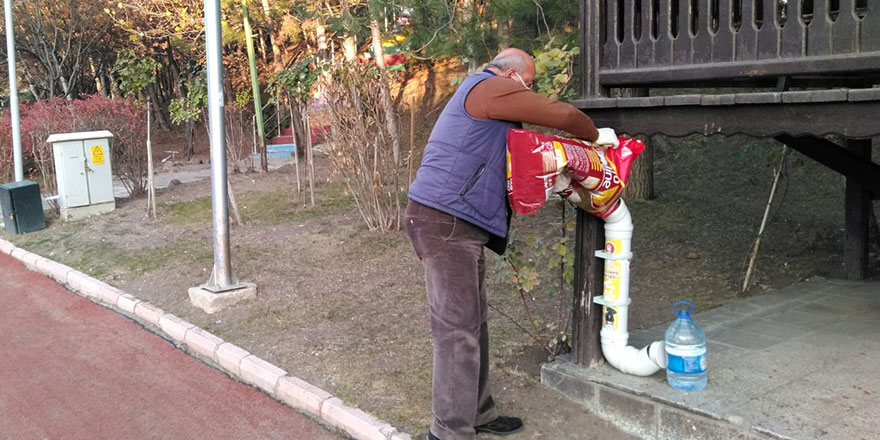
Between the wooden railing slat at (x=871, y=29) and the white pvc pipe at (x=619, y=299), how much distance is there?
1.50 metres

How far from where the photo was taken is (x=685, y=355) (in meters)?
4.23

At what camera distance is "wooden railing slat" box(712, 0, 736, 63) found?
4.13 meters

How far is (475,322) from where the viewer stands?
4.12m

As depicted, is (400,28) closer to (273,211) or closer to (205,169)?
(273,211)

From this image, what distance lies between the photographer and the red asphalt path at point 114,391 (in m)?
5.06

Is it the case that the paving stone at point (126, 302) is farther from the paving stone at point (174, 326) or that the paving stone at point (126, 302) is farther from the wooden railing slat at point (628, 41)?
the wooden railing slat at point (628, 41)

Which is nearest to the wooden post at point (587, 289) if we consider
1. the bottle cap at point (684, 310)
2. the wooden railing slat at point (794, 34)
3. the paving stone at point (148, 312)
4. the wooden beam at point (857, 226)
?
the bottle cap at point (684, 310)

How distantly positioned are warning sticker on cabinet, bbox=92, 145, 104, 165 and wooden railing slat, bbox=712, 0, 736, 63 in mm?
11105

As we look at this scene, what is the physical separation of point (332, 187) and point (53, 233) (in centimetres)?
455

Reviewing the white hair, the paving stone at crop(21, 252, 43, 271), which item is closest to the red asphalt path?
the paving stone at crop(21, 252, 43, 271)

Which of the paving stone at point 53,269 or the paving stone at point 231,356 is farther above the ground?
the paving stone at point 53,269

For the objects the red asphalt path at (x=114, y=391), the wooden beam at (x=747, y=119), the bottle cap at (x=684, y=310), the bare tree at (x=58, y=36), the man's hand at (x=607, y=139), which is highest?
the bare tree at (x=58, y=36)

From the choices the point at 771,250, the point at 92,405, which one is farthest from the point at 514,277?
the point at 771,250

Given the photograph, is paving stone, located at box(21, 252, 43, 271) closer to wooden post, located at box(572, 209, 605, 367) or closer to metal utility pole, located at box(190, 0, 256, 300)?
metal utility pole, located at box(190, 0, 256, 300)
